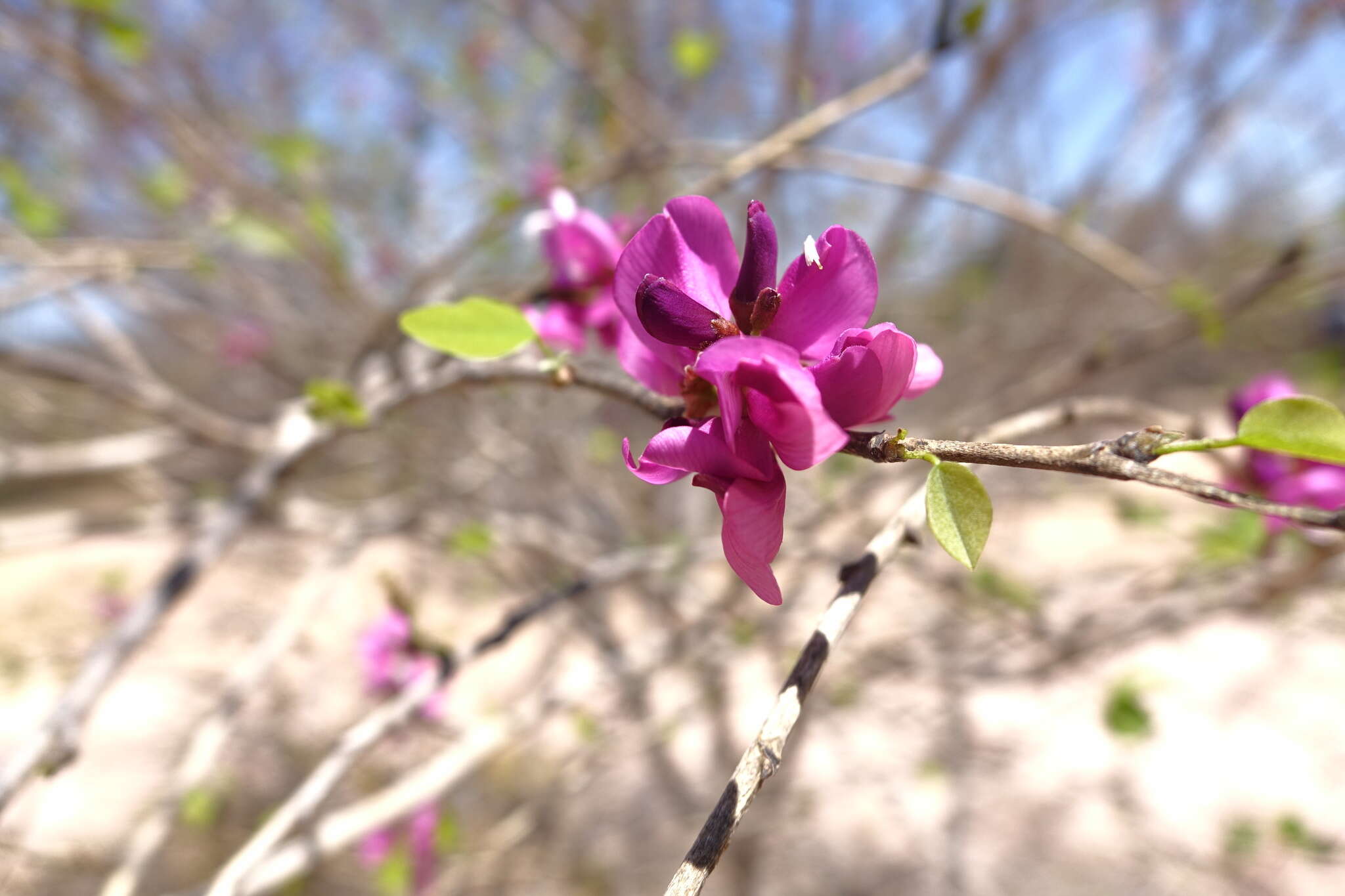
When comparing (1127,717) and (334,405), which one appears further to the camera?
(1127,717)

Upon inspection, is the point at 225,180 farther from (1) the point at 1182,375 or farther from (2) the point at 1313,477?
(1) the point at 1182,375

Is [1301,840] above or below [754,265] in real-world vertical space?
above

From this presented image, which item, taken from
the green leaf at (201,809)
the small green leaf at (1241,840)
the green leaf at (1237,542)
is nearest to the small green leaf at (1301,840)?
the small green leaf at (1241,840)

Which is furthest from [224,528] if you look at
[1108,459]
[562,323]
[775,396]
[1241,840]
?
[1241,840]

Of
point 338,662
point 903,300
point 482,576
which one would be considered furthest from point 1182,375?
point 338,662

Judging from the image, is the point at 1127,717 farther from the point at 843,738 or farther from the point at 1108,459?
the point at 843,738
